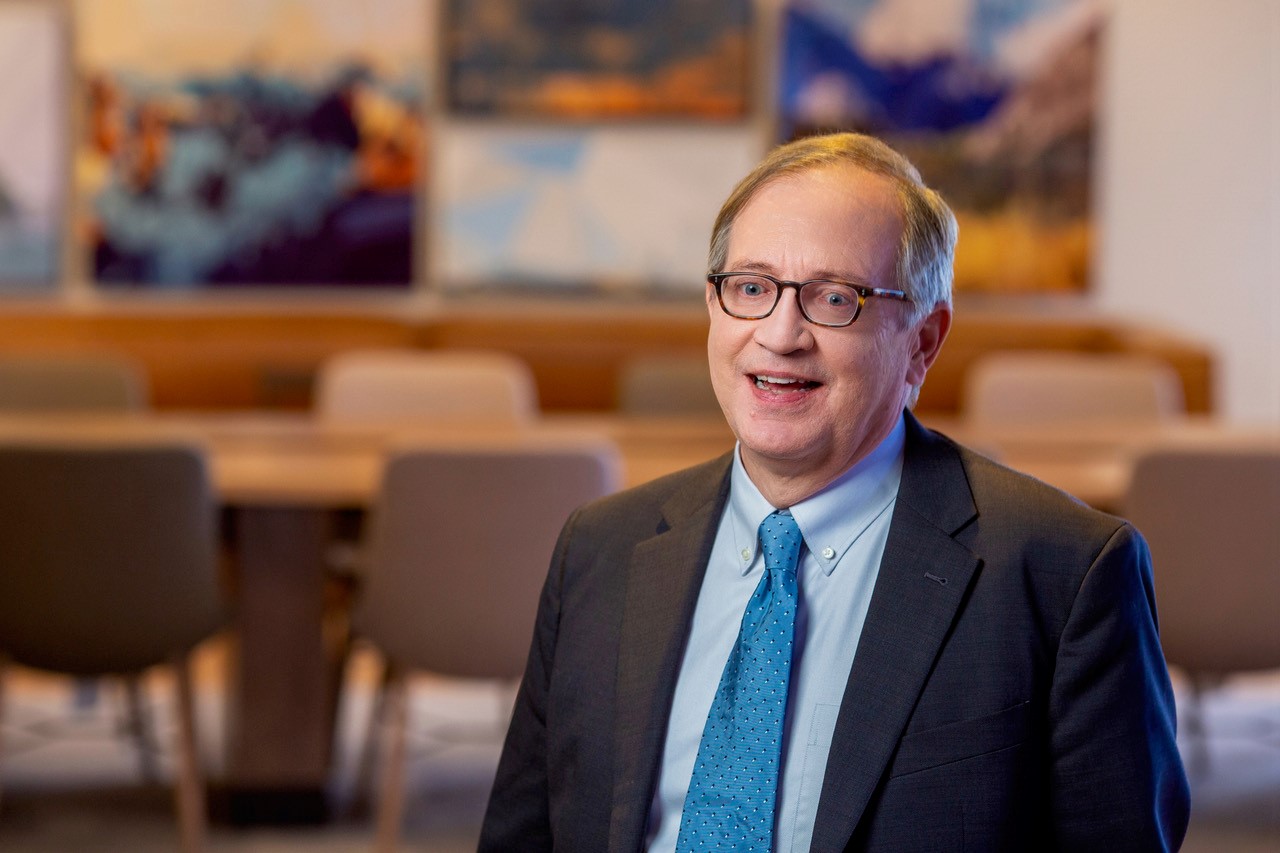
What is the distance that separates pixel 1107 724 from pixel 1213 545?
7.32 ft

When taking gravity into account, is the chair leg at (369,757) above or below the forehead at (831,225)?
below

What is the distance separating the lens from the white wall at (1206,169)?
679 centimetres

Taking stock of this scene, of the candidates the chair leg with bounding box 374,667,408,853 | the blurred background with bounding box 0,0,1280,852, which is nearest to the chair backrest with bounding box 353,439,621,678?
the chair leg with bounding box 374,667,408,853

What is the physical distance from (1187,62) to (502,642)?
4.84 meters

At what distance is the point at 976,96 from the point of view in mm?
6805

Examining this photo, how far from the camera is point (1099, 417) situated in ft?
15.3

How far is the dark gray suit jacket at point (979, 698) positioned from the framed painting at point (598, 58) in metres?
5.49

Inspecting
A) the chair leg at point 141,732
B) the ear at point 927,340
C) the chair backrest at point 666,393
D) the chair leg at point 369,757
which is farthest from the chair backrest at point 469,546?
the ear at point 927,340

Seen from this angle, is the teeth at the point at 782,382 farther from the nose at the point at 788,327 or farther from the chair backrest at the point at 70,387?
→ the chair backrest at the point at 70,387

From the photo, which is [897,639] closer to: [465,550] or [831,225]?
[831,225]

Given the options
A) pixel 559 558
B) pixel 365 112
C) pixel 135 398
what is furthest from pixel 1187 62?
pixel 559 558

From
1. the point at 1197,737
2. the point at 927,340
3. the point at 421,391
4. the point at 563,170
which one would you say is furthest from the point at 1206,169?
the point at 927,340

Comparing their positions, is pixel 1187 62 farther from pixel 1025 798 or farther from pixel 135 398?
pixel 1025 798

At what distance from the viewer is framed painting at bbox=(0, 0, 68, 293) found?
265 inches
